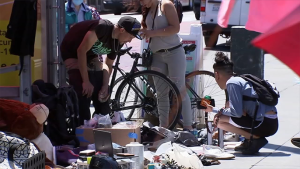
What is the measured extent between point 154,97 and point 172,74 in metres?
0.43

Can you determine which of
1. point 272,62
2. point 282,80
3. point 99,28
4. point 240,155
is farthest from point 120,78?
point 272,62

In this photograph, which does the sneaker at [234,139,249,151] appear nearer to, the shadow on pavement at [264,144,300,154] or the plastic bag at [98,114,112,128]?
the shadow on pavement at [264,144,300,154]

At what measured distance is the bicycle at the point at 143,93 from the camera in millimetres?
7141

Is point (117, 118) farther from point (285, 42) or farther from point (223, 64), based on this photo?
point (285, 42)

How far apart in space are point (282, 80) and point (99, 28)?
626 centimetres

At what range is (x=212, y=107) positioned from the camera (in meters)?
6.62

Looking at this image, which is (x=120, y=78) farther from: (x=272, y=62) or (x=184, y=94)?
(x=272, y=62)

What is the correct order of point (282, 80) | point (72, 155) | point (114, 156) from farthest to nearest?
1. point (282, 80)
2. point (72, 155)
3. point (114, 156)

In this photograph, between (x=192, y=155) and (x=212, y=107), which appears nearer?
(x=192, y=155)

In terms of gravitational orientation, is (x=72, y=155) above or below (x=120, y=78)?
Result: below

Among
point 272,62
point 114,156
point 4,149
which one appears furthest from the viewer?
point 272,62

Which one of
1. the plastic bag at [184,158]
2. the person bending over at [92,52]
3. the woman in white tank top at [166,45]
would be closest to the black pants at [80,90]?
the person bending over at [92,52]

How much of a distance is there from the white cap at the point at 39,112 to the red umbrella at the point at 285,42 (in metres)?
3.55

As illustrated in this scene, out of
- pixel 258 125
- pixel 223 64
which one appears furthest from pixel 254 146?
pixel 223 64
